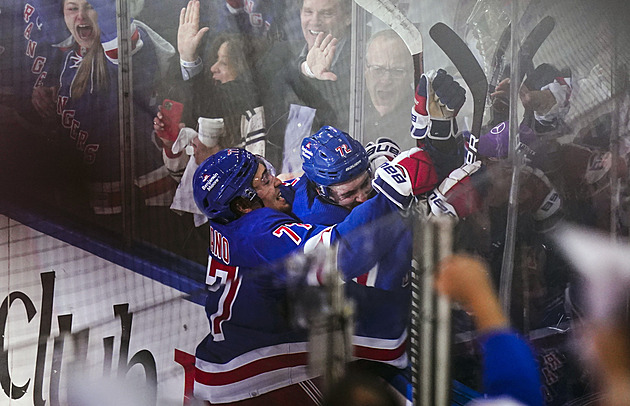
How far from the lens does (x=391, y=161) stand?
1.85m

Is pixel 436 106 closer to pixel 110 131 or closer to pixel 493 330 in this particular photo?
pixel 493 330

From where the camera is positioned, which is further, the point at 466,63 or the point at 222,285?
the point at 222,285

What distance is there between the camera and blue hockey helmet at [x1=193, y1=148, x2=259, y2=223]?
1.90 metres

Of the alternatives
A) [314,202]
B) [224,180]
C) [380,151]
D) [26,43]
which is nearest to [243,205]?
[224,180]

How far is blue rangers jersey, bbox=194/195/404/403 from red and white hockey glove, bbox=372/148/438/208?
3 centimetres

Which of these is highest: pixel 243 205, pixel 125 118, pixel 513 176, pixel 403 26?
pixel 403 26

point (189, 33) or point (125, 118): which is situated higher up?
point (189, 33)

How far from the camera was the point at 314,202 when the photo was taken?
73.8 inches

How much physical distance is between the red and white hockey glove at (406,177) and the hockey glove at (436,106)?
62mm

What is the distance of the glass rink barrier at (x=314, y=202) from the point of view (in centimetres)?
180

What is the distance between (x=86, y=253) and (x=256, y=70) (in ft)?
2.39

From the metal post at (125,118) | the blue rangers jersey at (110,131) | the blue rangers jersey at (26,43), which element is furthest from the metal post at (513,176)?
the blue rangers jersey at (26,43)

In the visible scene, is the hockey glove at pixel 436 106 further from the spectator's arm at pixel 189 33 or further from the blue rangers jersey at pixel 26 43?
the blue rangers jersey at pixel 26 43

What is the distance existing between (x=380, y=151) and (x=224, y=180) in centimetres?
44
